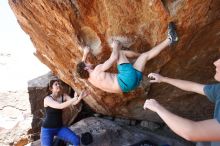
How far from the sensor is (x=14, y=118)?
9617 mm

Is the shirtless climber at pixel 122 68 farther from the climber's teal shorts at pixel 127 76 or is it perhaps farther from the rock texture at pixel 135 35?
the rock texture at pixel 135 35

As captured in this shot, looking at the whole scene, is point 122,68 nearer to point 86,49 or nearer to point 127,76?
point 127,76

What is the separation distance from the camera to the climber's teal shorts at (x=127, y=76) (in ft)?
15.5

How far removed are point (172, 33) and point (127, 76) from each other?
841mm

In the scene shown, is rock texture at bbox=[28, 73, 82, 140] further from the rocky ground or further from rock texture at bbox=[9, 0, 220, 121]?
rock texture at bbox=[9, 0, 220, 121]

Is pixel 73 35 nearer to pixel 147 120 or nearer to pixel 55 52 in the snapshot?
pixel 55 52

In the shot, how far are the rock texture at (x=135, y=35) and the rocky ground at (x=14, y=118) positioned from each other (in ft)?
9.38

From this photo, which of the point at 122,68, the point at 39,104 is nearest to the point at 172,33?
the point at 122,68

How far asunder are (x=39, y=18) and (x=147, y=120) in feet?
10.1

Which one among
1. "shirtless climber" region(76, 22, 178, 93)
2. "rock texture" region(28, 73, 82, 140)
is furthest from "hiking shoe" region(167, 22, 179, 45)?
"rock texture" region(28, 73, 82, 140)

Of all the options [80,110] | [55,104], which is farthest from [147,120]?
[55,104]

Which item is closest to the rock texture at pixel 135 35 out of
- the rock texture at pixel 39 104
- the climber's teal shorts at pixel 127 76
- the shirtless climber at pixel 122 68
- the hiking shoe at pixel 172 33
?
the hiking shoe at pixel 172 33

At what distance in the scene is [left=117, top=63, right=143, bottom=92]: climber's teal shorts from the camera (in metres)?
4.73

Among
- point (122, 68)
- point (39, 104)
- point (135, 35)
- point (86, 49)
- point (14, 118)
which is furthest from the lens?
point (14, 118)
